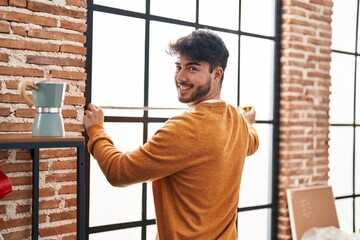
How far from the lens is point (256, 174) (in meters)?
3.68

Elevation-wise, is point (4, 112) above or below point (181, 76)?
below

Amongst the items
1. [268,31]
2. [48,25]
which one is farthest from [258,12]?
[48,25]

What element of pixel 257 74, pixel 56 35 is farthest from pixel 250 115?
pixel 56 35

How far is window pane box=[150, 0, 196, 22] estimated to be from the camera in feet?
9.76

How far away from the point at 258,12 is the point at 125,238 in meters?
1.92

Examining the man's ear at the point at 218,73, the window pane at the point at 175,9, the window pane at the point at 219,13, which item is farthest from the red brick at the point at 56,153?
the window pane at the point at 219,13

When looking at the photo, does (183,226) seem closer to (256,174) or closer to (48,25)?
(48,25)

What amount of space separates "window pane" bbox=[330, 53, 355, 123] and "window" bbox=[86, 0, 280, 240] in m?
0.82

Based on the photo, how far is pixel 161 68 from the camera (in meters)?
3.00

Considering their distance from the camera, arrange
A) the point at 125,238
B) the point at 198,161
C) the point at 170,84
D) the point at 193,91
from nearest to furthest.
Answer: the point at 198,161 → the point at 193,91 → the point at 125,238 → the point at 170,84

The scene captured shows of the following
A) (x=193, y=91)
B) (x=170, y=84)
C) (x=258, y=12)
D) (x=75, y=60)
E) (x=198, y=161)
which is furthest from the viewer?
(x=258, y=12)

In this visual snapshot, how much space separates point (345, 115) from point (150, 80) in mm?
2203

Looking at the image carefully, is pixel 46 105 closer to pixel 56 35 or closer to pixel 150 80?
pixel 56 35

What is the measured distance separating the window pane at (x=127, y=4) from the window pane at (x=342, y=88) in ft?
6.75
